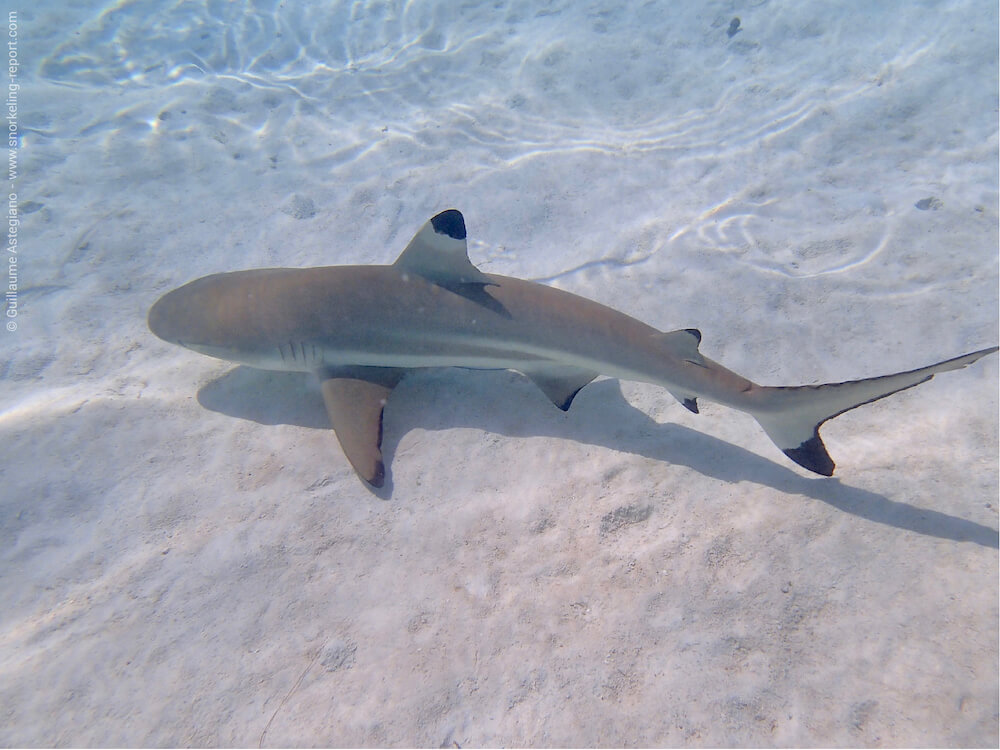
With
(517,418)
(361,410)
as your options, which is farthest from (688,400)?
(361,410)

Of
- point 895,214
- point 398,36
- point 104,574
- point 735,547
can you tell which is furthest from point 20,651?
point 398,36

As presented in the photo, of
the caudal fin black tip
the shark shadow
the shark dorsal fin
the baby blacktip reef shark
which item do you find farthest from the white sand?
the shark dorsal fin

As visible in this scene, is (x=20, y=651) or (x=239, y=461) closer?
(x=20, y=651)

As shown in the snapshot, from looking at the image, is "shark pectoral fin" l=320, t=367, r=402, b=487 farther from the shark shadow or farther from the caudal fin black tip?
the caudal fin black tip

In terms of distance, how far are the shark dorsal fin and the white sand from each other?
2.81ft

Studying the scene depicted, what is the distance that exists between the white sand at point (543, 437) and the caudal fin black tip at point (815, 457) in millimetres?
190

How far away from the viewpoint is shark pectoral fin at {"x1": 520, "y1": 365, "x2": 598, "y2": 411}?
361 cm

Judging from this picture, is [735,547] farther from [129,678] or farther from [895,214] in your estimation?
[895,214]

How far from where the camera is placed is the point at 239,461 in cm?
355

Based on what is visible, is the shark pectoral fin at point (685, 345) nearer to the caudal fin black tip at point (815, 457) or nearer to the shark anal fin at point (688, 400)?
the shark anal fin at point (688, 400)

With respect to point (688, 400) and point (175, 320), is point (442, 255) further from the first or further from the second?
point (175, 320)

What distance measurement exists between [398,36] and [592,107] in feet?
12.9

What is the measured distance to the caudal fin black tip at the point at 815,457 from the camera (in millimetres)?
3006

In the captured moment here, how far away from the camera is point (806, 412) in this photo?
298 cm
